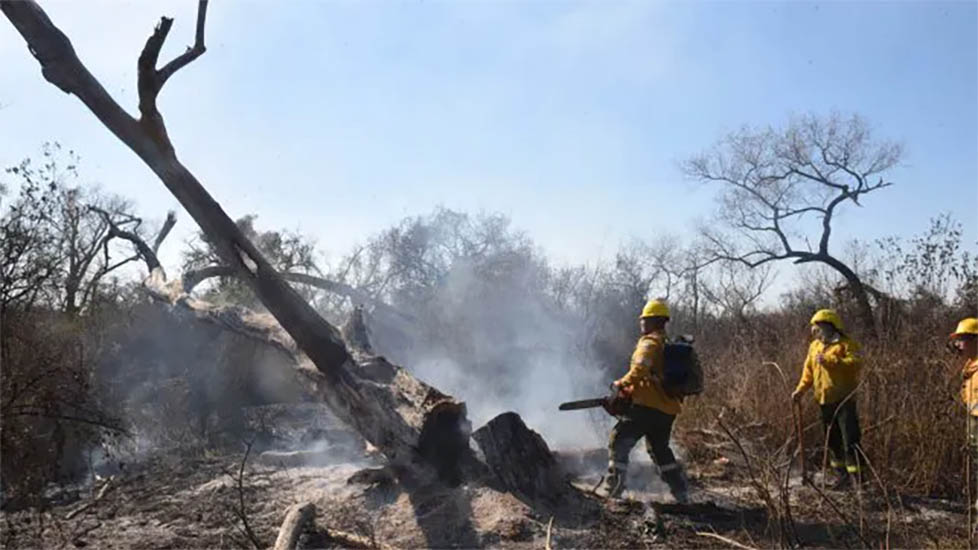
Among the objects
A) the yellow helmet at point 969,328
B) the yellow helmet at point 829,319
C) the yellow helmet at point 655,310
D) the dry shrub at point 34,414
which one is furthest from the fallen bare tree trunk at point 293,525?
the yellow helmet at point 969,328

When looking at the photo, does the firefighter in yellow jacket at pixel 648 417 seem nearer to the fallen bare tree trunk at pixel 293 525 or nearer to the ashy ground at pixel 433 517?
the ashy ground at pixel 433 517

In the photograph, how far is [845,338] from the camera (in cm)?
743

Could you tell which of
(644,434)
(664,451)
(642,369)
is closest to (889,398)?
(664,451)

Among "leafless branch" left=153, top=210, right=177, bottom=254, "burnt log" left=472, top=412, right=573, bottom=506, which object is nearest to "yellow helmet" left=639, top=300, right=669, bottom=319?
"burnt log" left=472, top=412, right=573, bottom=506

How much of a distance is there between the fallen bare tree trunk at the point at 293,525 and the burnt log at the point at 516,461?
4.75 ft

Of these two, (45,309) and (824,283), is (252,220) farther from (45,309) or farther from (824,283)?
(824,283)

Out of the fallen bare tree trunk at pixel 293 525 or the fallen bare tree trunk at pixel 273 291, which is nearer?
the fallen bare tree trunk at pixel 293 525

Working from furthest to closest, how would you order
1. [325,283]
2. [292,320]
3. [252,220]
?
[252,220]
[325,283]
[292,320]

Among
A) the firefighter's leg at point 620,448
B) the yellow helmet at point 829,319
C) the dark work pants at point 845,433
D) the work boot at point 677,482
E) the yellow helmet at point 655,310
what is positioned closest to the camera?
the work boot at point 677,482

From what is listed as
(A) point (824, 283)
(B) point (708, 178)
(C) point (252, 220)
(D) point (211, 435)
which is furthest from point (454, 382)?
(B) point (708, 178)

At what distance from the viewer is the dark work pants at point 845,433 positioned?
7.14 m

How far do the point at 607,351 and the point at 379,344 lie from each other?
391 cm

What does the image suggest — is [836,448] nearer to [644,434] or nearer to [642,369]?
[644,434]

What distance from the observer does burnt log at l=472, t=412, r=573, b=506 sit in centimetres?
614
